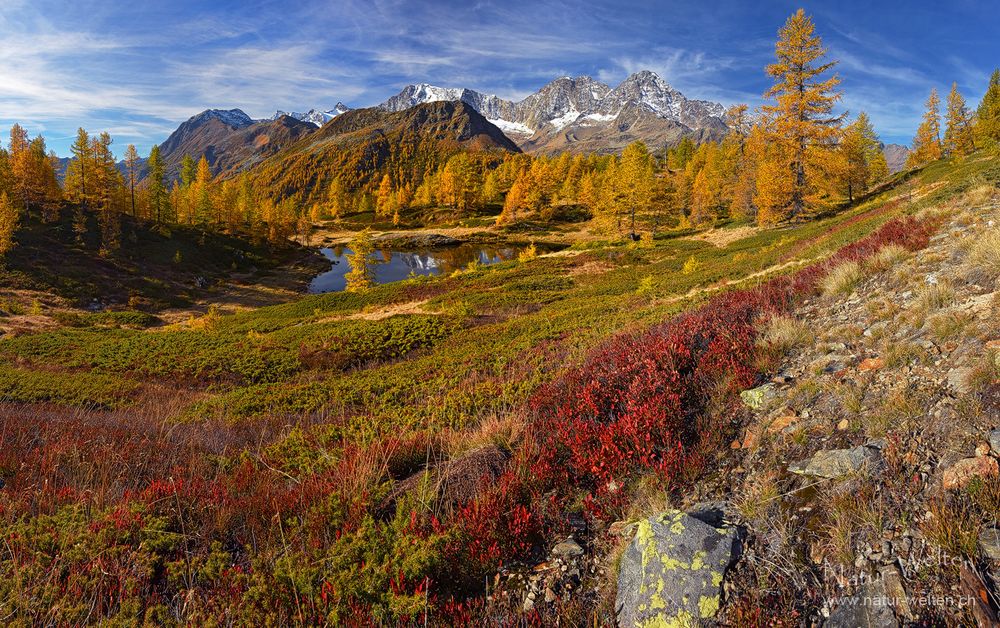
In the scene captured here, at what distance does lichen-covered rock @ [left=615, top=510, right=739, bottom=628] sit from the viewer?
2672 millimetres

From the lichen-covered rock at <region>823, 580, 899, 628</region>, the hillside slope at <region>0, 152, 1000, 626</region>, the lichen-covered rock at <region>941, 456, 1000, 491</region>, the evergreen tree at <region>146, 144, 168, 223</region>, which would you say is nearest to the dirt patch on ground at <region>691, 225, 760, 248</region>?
the hillside slope at <region>0, 152, 1000, 626</region>

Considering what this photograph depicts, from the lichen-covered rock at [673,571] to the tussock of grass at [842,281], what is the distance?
6857 mm

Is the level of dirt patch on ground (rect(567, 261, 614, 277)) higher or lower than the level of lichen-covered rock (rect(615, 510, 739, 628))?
higher

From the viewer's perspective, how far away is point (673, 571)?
283 cm

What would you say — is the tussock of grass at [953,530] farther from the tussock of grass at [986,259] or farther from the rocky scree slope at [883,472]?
the tussock of grass at [986,259]

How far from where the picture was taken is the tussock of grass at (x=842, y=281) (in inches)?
306

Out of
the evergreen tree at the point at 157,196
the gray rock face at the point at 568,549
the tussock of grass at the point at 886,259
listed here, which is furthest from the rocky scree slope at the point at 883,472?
the evergreen tree at the point at 157,196

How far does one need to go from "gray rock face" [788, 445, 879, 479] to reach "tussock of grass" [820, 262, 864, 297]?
552 cm

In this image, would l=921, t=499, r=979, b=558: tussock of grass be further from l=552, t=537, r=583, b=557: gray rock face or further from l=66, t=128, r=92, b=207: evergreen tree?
l=66, t=128, r=92, b=207: evergreen tree

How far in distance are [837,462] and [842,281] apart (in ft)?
19.6

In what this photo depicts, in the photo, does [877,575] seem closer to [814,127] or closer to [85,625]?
[85,625]

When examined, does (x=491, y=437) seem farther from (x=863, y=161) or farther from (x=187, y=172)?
(x=187, y=172)

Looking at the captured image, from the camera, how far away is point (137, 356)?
19.9 metres

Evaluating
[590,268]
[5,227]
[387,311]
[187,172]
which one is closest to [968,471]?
[387,311]
